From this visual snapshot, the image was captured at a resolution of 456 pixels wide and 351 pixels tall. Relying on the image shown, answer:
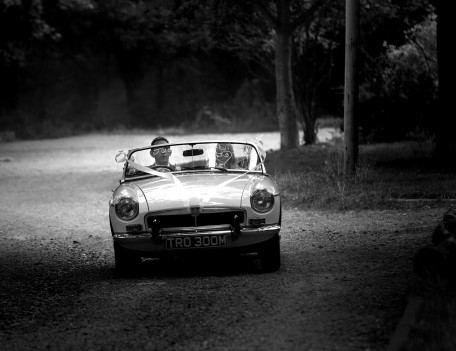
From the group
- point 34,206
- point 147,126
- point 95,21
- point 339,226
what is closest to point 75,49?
point 95,21

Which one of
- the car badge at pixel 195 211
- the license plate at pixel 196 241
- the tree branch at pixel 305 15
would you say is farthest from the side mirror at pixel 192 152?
the tree branch at pixel 305 15

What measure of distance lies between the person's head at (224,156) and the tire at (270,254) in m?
1.27

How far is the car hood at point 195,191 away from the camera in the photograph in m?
7.97

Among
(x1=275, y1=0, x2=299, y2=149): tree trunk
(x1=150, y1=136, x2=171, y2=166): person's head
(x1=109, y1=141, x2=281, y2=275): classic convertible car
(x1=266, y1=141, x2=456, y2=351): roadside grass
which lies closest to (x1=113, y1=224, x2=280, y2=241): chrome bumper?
(x1=109, y1=141, x2=281, y2=275): classic convertible car

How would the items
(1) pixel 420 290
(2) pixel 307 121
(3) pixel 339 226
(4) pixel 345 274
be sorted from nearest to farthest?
(1) pixel 420 290 → (4) pixel 345 274 → (3) pixel 339 226 → (2) pixel 307 121

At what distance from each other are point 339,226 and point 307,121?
13519 millimetres

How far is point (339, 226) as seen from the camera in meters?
11.4

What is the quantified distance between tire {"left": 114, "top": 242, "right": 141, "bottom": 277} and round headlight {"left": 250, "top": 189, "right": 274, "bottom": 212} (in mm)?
1229

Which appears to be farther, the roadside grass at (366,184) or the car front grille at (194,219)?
the roadside grass at (366,184)

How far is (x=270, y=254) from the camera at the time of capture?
8.18 meters

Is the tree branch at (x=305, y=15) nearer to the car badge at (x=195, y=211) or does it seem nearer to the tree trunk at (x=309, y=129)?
the tree trunk at (x=309, y=129)

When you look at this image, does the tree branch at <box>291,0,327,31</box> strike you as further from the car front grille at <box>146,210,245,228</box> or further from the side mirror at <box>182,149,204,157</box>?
the car front grille at <box>146,210,245,228</box>

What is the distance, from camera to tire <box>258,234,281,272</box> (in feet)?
26.7

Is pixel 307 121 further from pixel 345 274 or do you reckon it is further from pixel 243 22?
pixel 345 274
